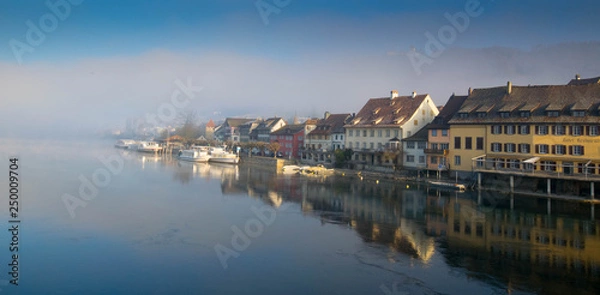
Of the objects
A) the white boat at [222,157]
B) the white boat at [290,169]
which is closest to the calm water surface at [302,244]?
the white boat at [290,169]

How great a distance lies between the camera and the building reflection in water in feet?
55.5

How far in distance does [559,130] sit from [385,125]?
19.1 meters

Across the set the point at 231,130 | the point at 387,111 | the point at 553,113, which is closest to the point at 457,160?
the point at 553,113

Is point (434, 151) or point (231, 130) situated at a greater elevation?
point (231, 130)

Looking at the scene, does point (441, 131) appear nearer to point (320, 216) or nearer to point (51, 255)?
point (320, 216)

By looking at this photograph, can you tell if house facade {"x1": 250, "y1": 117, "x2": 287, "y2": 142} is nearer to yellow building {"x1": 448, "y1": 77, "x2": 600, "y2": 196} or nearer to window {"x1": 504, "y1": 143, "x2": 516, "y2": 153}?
yellow building {"x1": 448, "y1": 77, "x2": 600, "y2": 196}

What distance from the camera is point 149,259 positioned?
1800 cm

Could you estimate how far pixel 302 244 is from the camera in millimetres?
20688

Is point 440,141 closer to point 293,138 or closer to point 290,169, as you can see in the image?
point 290,169

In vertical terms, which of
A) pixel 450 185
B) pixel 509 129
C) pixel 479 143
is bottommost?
pixel 450 185

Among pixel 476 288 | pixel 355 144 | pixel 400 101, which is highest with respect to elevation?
pixel 400 101

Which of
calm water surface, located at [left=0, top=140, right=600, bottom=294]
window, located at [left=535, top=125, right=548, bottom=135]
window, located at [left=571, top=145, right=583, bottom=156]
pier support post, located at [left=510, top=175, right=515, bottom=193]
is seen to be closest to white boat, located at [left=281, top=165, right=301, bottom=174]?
calm water surface, located at [left=0, top=140, right=600, bottom=294]

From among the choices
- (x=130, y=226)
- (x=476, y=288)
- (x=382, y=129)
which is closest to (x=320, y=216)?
(x=130, y=226)

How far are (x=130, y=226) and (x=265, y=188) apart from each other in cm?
1692
